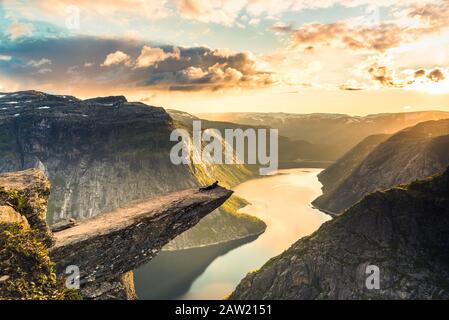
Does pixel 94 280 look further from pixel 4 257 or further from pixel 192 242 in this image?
pixel 192 242

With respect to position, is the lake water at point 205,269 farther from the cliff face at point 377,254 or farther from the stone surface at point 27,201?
the stone surface at point 27,201

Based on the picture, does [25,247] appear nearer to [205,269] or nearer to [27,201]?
[27,201]

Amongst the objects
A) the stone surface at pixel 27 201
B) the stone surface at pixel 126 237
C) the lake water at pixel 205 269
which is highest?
the stone surface at pixel 27 201

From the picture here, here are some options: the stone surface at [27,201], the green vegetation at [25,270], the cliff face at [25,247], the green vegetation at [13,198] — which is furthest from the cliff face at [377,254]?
the green vegetation at [13,198]

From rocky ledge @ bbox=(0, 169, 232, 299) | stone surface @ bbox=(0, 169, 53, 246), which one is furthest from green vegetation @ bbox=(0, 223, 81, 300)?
stone surface @ bbox=(0, 169, 53, 246)

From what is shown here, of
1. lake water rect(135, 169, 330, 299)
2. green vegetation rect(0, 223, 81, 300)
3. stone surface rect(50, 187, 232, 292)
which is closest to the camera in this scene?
green vegetation rect(0, 223, 81, 300)

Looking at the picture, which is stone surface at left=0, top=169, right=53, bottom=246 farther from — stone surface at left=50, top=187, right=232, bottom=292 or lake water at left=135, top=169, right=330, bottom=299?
lake water at left=135, top=169, right=330, bottom=299
